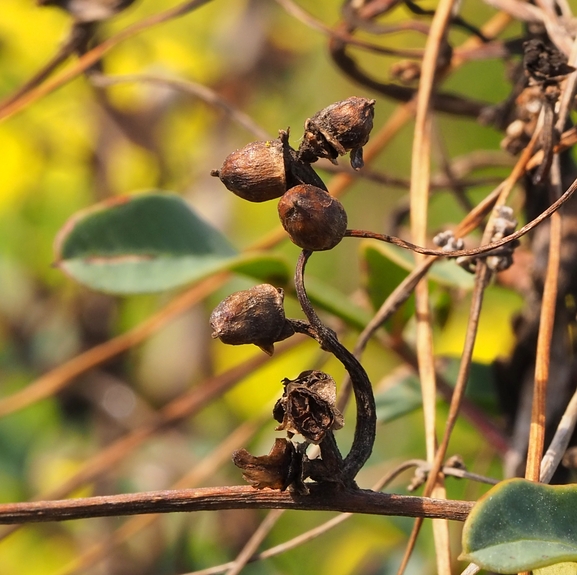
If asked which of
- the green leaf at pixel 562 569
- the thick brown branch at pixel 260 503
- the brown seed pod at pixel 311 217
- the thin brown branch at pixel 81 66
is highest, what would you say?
the thin brown branch at pixel 81 66

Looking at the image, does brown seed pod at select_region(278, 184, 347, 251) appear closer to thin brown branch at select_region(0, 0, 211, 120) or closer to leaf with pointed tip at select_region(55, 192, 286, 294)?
leaf with pointed tip at select_region(55, 192, 286, 294)

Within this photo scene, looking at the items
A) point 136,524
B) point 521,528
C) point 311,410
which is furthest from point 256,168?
point 136,524

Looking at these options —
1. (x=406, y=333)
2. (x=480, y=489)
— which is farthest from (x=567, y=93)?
(x=480, y=489)

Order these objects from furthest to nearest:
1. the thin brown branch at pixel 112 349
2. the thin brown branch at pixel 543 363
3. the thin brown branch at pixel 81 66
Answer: the thin brown branch at pixel 112 349
the thin brown branch at pixel 81 66
the thin brown branch at pixel 543 363

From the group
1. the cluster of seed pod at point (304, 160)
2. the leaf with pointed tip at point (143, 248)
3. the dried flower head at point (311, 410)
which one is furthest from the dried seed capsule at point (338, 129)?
the leaf with pointed tip at point (143, 248)

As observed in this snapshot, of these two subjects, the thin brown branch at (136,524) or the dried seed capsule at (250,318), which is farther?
the thin brown branch at (136,524)

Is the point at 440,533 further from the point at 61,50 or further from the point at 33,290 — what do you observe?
the point at 33,290

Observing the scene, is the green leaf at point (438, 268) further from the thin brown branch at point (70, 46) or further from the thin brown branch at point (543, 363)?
the thin brown branch at point (70, 46)
